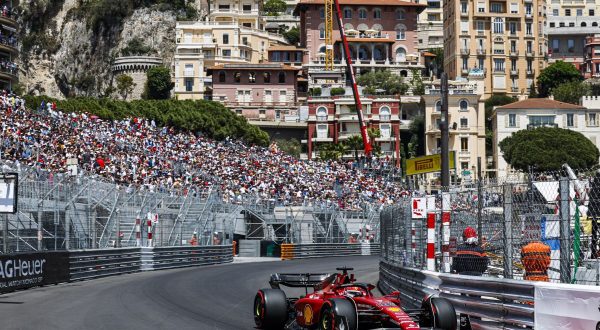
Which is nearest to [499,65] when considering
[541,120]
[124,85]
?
[541,120]

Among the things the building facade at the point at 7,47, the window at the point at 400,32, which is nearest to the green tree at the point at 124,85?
the window at the point at 400,32

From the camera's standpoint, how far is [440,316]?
45.7 feet

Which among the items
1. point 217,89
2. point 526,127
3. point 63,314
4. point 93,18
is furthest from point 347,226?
point 93,18

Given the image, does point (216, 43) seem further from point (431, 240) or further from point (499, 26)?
point (431, 240)

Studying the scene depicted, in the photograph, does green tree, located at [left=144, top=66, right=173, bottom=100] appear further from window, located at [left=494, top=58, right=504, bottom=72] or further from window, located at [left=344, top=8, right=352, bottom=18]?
window, located at [left=494, top=58, right=504, bottom=72]

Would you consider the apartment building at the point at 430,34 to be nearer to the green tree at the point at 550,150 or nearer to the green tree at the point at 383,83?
the green tree at the point at 383,83

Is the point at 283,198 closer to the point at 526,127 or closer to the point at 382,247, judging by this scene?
the point at 382,247

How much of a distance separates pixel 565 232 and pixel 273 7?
15624cm

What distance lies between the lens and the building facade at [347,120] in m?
112

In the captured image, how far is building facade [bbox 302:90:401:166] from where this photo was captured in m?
112

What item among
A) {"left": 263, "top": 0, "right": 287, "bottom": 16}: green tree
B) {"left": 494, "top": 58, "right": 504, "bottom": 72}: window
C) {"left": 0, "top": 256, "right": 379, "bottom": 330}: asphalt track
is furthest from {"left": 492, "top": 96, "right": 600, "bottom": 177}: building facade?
{"left": 0, "top": 256, "right": 379, "bottom": 330}: asphalt track

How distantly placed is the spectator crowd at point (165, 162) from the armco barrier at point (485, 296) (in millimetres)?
23113

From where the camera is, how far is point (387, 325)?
13.6 metres

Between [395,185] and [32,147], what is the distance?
41.2 m
